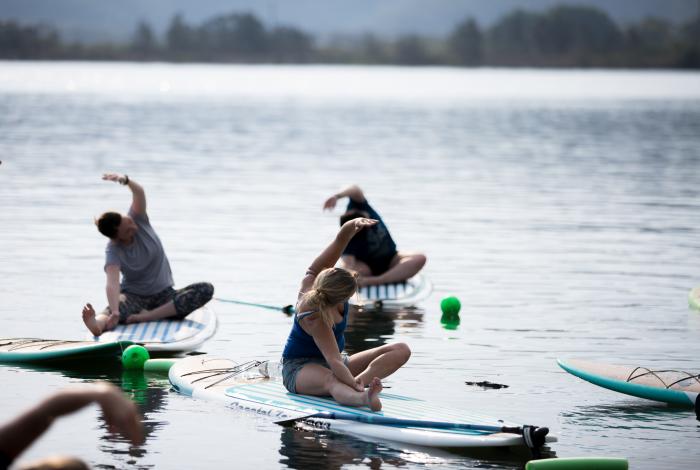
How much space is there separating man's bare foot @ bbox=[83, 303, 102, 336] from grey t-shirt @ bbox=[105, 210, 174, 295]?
72 cm

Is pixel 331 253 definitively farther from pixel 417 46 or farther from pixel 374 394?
pixel 417 46

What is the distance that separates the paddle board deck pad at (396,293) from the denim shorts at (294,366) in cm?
519

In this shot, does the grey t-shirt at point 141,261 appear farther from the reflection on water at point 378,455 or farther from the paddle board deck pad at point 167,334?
the reflection on water at point 378,455

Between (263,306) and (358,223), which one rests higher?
(358,223)

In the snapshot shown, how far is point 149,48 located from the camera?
543 ft

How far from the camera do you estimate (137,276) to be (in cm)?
1434

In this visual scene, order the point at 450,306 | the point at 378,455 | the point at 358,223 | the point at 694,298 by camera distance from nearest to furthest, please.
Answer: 1. the point at 378,455
2. the point at 358,223
3. the point at 450,306
4. the point at 694,298

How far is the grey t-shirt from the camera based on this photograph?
46.4 ft

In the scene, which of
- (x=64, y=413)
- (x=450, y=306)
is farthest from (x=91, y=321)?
(x=64, y=413)

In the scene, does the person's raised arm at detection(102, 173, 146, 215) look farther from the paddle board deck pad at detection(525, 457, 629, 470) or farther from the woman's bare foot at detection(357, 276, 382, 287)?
the paddle board deck pad at detection(525, 457, 629, 470)

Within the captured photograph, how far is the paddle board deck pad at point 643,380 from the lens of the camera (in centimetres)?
1191

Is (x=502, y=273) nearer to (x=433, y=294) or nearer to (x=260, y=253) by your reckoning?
(x=433, y=294)

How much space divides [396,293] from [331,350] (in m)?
6.39

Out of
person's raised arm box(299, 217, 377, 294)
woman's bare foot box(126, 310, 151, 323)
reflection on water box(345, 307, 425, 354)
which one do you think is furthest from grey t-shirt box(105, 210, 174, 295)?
person's raised arm box(299, 217, 377, 294)
